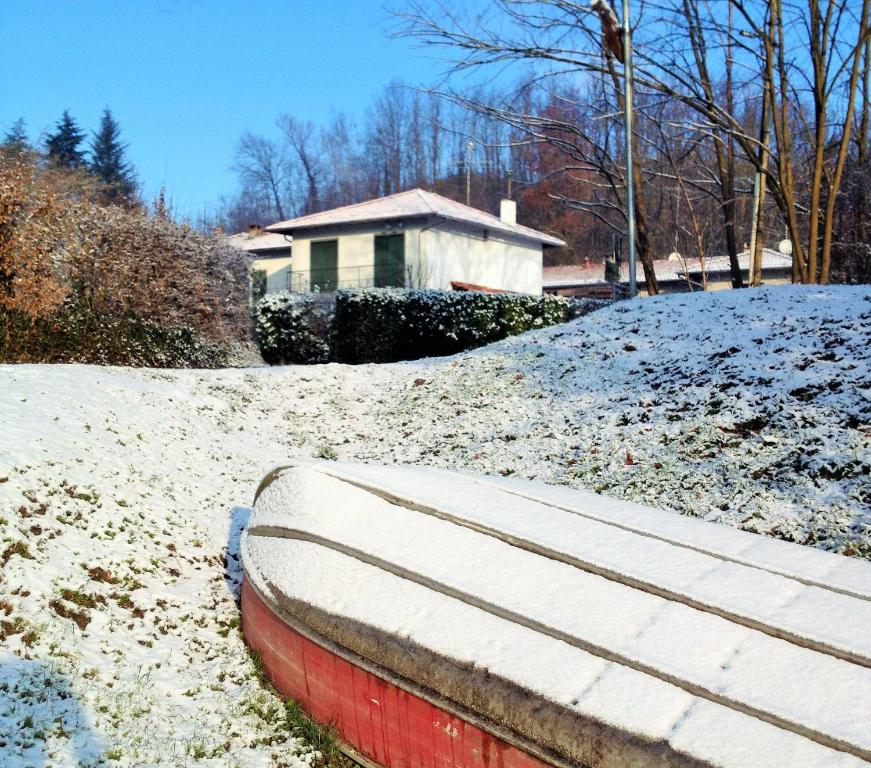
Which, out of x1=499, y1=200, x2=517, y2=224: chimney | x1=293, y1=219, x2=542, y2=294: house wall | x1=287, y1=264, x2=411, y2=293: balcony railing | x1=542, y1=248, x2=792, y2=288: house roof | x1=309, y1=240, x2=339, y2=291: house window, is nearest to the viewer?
x1=293, y1=219, x2=542, y2=294: house wall

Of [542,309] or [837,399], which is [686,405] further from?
[542,309]

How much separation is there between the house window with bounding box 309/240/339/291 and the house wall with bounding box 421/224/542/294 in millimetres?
3828

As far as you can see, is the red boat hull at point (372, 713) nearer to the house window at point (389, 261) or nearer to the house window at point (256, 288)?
the house window at point (256, 288)

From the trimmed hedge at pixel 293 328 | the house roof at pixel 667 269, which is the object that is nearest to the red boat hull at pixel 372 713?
the trimmed hedge at pixel 293 328

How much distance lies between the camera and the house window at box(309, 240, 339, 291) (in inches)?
1170

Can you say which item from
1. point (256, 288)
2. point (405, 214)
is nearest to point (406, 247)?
point (405, 214)

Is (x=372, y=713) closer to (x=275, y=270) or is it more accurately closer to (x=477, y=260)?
(x=477, y=260)

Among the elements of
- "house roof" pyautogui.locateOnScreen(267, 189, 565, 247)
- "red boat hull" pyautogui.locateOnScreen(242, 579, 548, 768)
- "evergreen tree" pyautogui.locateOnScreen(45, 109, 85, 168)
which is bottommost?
"red boat hull" pyautogui.locateOnScreen(242, 579, 548, 768)

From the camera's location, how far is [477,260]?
3039 centimetres

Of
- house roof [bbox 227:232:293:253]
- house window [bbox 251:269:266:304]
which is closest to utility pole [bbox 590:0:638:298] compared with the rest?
house window [bbox 251:269:266:304]

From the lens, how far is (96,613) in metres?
4.54

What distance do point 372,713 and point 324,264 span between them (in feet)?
91.3

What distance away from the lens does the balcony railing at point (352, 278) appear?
27953mm

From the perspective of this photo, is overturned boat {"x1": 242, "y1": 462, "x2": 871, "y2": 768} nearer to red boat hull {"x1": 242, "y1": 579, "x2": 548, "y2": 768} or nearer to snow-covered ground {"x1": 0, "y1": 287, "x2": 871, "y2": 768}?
red boat hull {"x1": 242, "y1": 579, "x2": 548, "y2": 768}
